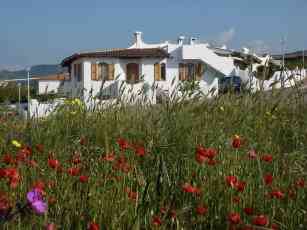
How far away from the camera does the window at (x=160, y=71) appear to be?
4359cm

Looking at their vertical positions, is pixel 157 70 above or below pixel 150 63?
below

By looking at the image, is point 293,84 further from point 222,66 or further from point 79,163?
point 222,66

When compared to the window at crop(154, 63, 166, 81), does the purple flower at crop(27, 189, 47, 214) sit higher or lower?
lower

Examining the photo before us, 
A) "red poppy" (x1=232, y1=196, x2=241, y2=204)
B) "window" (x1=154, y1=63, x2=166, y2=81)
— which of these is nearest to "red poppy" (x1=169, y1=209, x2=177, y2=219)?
"red poppy" (x1=232, y1=196, x2=241, y2=204)

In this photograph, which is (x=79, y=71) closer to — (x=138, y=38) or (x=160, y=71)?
(x=160, y=71)

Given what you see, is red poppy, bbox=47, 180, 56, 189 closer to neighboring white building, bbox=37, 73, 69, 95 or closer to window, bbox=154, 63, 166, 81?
neighboring white building, bbox=37, 73, 69, 95

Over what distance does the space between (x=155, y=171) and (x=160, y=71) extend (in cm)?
4163

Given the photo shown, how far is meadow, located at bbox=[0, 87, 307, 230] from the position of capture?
6.87 feet

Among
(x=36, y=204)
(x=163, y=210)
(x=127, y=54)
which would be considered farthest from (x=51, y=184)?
(x=127, y=54)

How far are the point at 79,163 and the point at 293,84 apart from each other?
2892mm

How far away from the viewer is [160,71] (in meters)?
44.1

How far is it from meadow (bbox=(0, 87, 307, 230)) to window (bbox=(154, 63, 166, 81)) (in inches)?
1525

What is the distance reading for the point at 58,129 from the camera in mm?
4277

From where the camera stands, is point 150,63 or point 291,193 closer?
point 291,193
